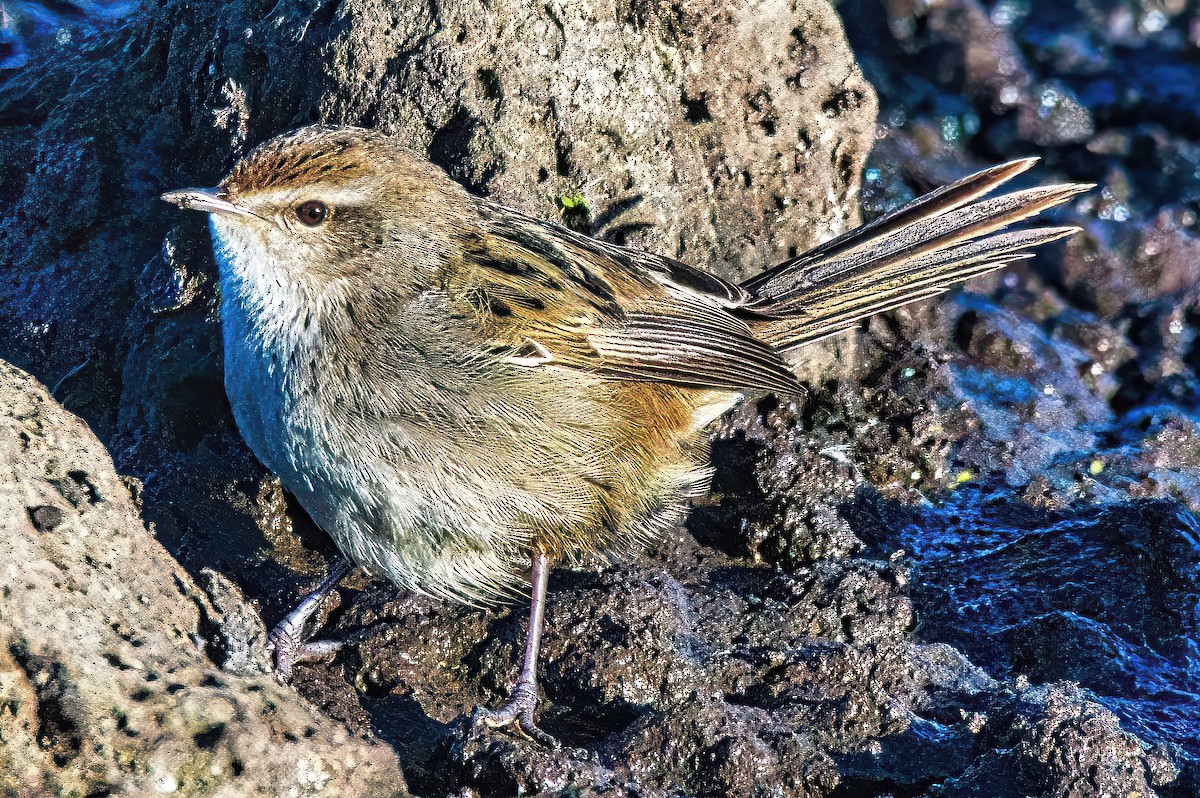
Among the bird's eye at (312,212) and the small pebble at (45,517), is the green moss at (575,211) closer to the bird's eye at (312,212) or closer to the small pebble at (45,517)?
the bird's eye at (312,212)

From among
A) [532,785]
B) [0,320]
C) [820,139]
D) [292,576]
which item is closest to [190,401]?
[292,576]

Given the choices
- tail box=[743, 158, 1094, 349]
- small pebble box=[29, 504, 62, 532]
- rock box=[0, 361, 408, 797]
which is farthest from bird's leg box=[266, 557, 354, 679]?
tail box=[743, 158, 1094, 349]

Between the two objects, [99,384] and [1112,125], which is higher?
[99,384]

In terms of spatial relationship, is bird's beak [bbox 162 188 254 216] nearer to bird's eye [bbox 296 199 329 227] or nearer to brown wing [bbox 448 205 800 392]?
bird's eye [bbox 296 199 329 227]

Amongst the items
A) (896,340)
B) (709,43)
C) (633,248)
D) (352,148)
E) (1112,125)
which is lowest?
(1112,125)

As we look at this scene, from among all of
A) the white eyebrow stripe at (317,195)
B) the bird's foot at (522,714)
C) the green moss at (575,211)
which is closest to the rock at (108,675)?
the bird's foot at (522,714)

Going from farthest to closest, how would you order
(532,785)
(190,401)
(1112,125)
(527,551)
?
(1112,125) → (190,401) → (527,551) → (532,785)

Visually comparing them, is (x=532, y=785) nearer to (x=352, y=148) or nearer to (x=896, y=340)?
(x=352, y=148)
